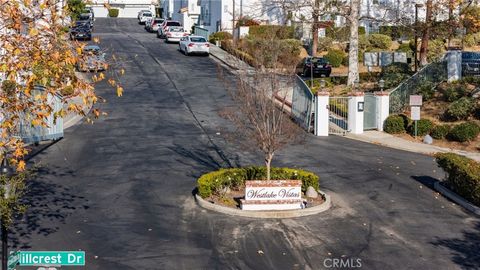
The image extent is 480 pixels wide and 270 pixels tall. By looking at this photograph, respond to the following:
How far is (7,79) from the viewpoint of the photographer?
11.5 m

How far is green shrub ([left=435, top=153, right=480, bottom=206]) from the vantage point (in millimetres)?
19609

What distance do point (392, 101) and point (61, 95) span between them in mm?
25228

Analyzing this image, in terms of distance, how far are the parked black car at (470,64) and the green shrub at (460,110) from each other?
695 centimetres

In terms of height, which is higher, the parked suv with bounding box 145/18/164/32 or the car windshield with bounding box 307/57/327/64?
the parked suv with bounding box 145/18/164/32

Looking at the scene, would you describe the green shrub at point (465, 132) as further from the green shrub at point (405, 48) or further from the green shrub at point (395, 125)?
the green shrub at point (405, 48)

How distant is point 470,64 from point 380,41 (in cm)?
1837

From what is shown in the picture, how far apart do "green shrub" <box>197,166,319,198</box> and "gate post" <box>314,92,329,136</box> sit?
11.2 meters

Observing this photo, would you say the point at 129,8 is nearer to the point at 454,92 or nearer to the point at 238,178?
the point at 454,92

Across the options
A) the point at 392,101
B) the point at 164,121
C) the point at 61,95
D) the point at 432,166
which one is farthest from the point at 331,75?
the point at 61,95

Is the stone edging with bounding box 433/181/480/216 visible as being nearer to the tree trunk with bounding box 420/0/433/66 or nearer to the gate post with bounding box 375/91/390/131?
the gate post with bounding box 375/91/390/131

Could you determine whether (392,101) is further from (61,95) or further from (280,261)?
(61,95)

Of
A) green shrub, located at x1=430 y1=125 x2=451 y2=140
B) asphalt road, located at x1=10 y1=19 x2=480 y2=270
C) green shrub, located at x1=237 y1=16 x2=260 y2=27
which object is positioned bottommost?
asphalt road, located at x1=10 y1=19 x2=480 y2=270

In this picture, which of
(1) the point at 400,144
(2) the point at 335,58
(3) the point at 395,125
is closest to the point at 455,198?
(1) the point at 400,144

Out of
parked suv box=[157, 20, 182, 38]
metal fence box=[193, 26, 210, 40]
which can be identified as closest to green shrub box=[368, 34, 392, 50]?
metal fence box=[193, 26, 210, 40]
